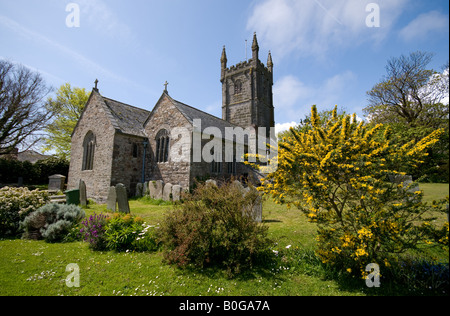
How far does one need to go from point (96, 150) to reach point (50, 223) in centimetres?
975

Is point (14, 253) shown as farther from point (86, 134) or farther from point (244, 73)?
point (244, 73)

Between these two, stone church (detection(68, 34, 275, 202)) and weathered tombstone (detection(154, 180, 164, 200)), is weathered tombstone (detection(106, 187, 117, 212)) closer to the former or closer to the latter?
weathered tombstone (detection(154, 180, 164, 200))

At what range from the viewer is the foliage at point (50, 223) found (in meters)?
6.31

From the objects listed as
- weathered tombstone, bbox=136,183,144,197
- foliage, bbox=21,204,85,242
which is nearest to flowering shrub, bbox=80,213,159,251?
foliage, bbox=21,204,85,242

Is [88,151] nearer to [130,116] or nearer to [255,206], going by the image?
[130,116]

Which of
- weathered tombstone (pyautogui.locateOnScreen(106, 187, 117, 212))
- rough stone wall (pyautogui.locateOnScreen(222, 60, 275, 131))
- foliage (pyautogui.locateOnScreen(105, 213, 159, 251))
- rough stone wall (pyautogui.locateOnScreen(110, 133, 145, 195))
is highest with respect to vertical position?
rough stone wall (pyautogui.locateOnScreen(222, 60, 275, 131))

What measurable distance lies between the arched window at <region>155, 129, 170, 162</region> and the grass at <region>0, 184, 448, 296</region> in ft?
34.0

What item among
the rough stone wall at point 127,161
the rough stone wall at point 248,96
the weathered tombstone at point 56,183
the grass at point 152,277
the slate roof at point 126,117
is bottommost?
the grass at point 152,277

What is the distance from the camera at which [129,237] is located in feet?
18.2

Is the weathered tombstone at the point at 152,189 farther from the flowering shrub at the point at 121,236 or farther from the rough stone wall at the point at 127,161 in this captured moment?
the flowering shrub at the point at 121,236

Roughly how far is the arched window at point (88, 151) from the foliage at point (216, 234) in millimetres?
14064

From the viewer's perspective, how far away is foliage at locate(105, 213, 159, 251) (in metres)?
5.44

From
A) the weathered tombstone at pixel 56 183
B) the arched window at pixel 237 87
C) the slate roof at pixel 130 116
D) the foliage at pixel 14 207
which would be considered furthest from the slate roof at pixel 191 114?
the arched window at pixel 237 87
